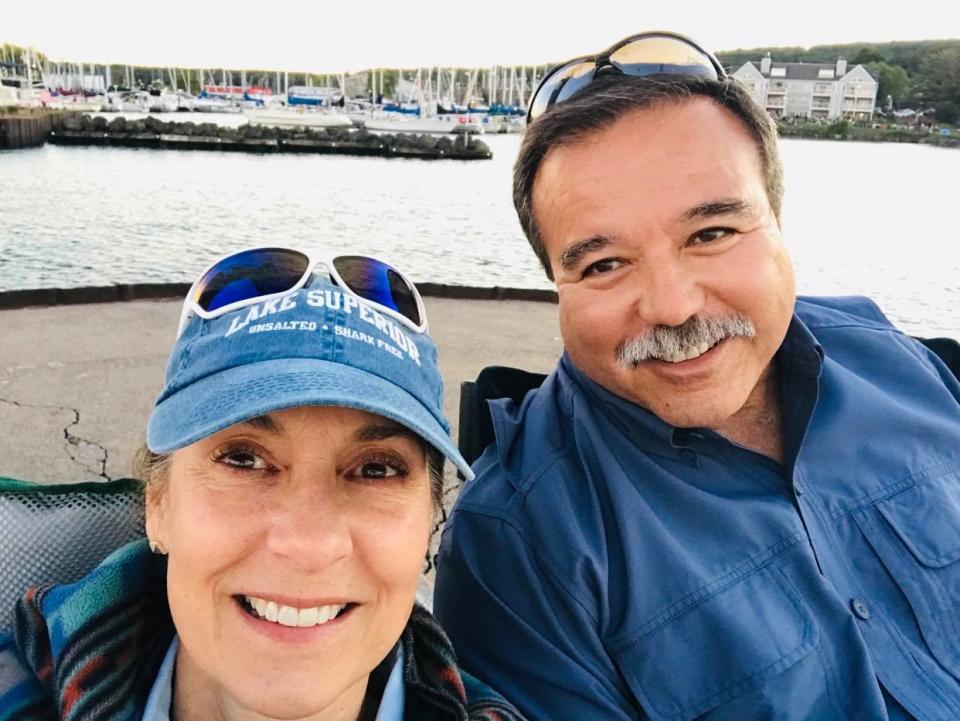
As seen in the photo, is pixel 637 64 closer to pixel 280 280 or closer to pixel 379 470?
pixel 280 280

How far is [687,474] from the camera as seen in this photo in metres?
1.92

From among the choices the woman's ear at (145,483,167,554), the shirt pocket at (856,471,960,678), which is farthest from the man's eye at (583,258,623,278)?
the woman's ear at (145,483,167,554)

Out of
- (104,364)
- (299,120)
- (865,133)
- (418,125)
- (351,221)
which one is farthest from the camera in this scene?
(865,133)

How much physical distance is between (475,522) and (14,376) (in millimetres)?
4828

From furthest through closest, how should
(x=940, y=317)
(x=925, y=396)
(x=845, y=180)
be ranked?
(x=845, y=180), (x=940, y=317), (x=925, y=396)

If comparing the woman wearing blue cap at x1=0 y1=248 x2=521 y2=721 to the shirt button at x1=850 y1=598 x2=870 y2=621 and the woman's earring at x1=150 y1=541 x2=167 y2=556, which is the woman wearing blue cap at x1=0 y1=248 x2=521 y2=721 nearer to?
the woman's earring at x1=150 y1=541 x2=167 y2=556

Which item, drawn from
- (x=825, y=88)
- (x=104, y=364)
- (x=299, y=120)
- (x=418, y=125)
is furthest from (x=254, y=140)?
(x=825, y=88)

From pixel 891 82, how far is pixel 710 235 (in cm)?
12678

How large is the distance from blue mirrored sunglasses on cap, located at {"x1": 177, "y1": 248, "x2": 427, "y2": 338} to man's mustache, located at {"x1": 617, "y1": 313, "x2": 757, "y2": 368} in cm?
69

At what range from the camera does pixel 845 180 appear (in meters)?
48.0

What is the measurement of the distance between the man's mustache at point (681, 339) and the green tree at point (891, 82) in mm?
124470

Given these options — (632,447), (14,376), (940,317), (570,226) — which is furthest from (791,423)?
(940,317)

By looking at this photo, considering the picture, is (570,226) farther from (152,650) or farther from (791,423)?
(152,650)

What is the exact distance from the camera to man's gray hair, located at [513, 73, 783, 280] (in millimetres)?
1972
